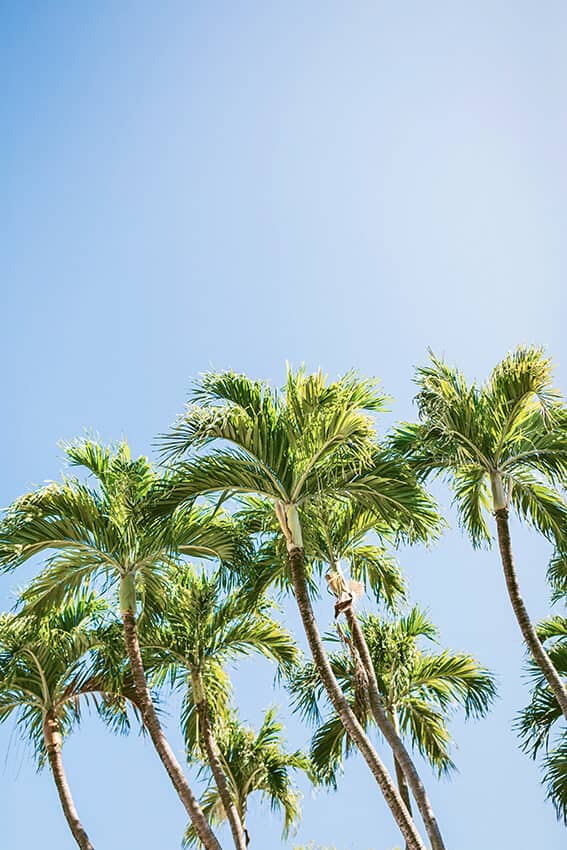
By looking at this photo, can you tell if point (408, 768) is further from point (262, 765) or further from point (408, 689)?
point (262, 765)

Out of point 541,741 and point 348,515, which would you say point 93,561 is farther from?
point 541,741

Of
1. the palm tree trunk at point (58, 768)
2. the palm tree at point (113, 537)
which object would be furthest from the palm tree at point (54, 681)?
the palm tree at point (113, 537)

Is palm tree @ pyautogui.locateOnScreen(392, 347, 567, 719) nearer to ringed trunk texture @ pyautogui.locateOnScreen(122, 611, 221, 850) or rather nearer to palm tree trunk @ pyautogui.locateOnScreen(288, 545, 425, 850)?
palm tree trunk @ pyautogui.locateOnScreen(288, 545, 425, 850)

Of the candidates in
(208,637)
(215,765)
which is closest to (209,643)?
(208,637)

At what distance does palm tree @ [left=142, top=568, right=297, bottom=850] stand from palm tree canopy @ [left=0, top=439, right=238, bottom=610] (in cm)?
77

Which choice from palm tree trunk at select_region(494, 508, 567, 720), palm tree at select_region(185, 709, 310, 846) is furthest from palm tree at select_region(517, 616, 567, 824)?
palm tree at select_region(185, 709, 310, 846)

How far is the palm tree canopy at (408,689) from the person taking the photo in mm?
12312

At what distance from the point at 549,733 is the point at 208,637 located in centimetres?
466

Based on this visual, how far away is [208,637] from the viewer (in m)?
12.1

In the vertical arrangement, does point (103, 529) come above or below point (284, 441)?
above

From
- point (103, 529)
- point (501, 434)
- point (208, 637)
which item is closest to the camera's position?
point (501, 434)

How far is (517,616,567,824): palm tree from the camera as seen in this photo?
11.8 metres

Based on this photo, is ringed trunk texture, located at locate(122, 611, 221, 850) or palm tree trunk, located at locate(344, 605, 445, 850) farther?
palm tree trunk, located at locate(344, 605, 445, 850)

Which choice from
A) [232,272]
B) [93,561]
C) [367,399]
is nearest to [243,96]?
[232,272]
